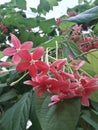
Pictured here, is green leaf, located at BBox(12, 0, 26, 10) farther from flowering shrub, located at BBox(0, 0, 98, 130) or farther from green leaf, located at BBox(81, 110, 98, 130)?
green leaf, located at BBox(81, 110, 98, 130)

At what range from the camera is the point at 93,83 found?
402mm

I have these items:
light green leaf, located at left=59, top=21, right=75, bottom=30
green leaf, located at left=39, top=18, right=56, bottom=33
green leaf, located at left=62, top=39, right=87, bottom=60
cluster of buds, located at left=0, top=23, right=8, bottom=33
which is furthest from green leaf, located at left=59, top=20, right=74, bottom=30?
cluster of buds, located at left=0, top=23, right=8, bottom=33

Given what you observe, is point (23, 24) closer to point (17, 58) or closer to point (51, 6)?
point (51, 6)

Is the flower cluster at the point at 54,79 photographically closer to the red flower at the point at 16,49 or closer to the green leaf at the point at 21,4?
the red flower at the point at 16,49

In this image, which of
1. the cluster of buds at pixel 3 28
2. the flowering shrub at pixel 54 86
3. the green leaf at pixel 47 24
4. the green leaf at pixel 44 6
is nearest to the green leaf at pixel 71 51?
the flowering shrub at pixel 54 86

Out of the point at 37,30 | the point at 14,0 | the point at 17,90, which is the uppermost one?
the point at 14,0

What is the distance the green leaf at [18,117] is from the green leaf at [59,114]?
0.28 ft

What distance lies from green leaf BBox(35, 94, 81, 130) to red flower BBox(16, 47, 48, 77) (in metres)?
0.05

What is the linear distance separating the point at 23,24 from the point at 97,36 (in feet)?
1.24

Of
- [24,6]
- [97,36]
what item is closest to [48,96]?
[97,36]

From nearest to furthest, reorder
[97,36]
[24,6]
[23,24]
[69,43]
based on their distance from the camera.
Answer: [69,43] < [97,36] < [23,24] < [24,6]

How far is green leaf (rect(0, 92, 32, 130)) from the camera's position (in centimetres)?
49

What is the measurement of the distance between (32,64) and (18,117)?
0.14 metres

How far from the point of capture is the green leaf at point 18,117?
494 mm
